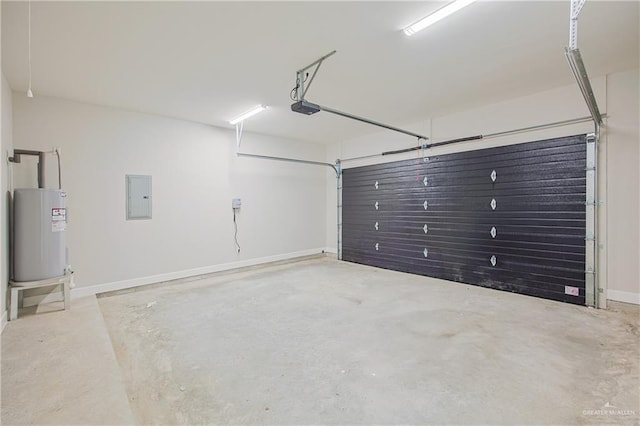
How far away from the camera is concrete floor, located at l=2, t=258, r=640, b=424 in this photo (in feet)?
5.90

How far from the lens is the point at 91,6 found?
7.20 ft

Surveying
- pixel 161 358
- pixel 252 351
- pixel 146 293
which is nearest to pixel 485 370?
pixel 252 351

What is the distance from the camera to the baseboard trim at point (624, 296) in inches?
134

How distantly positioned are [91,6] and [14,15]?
69 cm

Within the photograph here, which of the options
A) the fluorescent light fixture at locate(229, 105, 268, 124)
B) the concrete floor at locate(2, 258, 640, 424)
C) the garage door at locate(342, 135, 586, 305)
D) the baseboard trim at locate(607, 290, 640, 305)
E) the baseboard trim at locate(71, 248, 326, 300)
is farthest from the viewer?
the fluorescent light fixture at locate(229, 105, 268, 124)

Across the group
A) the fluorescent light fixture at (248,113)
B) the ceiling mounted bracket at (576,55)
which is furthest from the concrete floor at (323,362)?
the fluorescent light fixture at (248,113)

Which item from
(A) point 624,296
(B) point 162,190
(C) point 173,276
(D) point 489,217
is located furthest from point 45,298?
(A) point 624,296

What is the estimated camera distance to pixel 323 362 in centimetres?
237

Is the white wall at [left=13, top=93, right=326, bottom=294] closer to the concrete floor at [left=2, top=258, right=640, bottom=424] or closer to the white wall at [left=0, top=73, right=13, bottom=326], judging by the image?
the white wall at [left=0, top=73, right=13, bottom=326]

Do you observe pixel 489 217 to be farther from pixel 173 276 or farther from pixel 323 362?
pixel 173 276

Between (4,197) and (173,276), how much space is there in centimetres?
244

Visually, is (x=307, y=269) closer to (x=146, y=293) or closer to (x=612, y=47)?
(x=146, y=293)

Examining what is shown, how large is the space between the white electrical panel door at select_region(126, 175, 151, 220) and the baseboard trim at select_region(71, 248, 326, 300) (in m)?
1.02

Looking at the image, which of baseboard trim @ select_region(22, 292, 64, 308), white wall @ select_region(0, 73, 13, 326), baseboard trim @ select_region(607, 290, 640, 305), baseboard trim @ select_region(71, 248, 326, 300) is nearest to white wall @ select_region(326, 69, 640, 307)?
baseboard trim @ select_region(607, 290, 640, 305)
